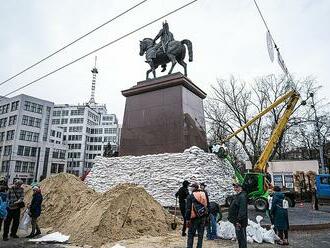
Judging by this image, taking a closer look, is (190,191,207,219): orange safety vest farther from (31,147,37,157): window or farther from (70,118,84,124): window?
(70,118,84,124): window

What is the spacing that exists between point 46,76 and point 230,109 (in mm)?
26760

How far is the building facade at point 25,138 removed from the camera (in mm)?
58875

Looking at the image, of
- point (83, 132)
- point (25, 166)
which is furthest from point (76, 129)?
point (25, 166)

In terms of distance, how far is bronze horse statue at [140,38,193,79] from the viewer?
56.1 ft

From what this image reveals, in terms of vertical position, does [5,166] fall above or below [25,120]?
below

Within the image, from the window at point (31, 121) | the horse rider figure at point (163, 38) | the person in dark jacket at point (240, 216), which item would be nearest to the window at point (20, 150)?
the window at point (31, 121)

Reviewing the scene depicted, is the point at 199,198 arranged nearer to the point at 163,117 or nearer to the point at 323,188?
the point at 163,117

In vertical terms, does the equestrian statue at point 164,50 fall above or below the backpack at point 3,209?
above

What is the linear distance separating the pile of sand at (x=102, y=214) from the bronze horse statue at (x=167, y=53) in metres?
8.66

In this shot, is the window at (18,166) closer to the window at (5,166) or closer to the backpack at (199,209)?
the window at (5,166)

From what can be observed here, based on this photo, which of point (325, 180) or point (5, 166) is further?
point (5, 166)

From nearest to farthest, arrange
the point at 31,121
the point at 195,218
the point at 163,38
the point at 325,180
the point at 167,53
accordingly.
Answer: the point at 195,218, the point at 167,53, the point at 163,38, the point at 325,180, the point at 31,121

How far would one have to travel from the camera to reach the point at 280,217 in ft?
27.8

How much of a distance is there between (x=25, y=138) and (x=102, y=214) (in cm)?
5928
